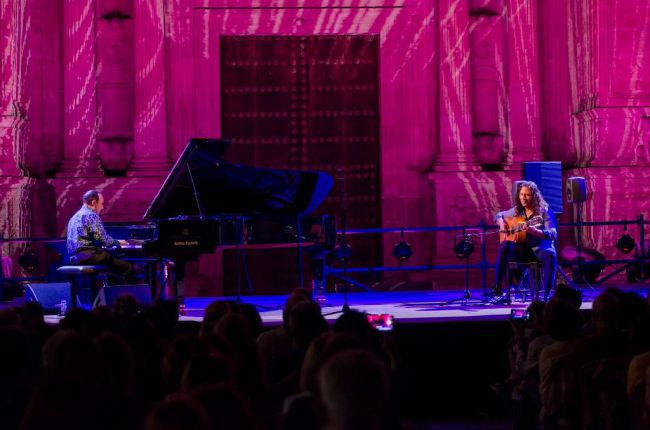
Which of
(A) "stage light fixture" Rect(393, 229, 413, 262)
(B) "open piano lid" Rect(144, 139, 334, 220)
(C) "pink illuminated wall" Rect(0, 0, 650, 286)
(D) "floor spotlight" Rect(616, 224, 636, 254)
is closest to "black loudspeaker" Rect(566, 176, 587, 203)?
(D) "floor spotlight" Rect(616, 224, 636, 254)

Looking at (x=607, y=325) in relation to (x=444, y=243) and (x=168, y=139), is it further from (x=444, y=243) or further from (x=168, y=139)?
(x=168, y=139)

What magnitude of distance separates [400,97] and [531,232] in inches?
186

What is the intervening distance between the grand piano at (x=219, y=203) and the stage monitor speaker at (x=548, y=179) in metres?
2.90

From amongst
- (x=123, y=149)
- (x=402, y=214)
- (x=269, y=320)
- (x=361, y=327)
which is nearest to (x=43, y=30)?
(x=123, y=149)

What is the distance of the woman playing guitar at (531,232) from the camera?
1059cm

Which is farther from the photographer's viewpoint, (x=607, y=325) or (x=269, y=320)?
(x=269, y=320)

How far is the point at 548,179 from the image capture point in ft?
40.4

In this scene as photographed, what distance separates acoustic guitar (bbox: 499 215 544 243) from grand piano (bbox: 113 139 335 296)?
185 cm

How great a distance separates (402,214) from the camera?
48.2 ft

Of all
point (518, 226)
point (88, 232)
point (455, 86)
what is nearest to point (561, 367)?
point (518, 226)

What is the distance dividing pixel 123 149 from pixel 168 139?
2.01 feet

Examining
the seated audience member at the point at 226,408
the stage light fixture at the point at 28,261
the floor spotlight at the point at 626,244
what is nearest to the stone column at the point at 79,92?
the stage light fixture at the point at 28,261

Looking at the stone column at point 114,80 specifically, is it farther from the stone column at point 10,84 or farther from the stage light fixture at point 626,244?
the stage light fixture at point 626,244

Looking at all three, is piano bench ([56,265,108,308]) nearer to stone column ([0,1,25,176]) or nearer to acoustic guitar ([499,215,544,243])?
stone column ([0,1,25,176])
